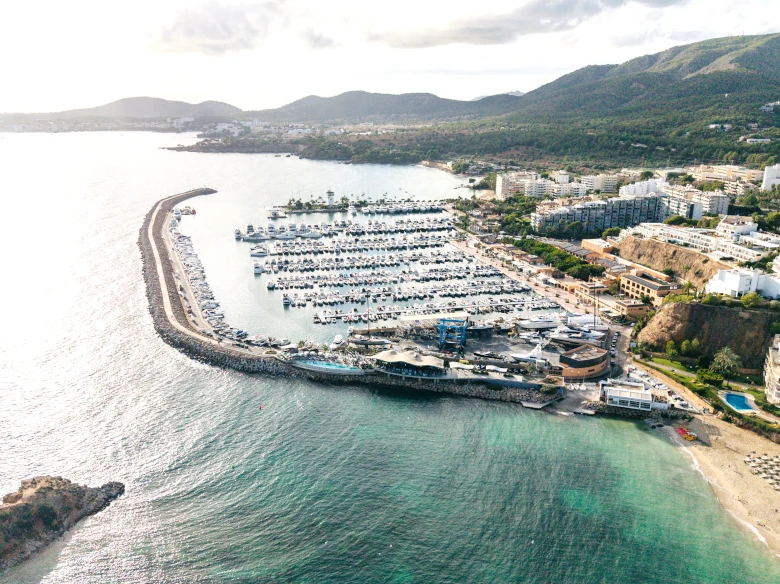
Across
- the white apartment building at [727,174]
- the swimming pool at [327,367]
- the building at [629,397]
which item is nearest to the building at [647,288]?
the building at [629,397]

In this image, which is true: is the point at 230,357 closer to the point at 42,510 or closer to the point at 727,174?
the point at 42,510

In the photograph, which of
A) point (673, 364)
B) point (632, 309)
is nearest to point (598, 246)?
point (632, 309)

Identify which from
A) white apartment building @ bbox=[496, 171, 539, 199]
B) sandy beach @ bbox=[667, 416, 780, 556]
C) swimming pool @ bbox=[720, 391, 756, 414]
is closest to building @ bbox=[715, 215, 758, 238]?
swimming pool @ bbox=[720, 391, 756, 414]

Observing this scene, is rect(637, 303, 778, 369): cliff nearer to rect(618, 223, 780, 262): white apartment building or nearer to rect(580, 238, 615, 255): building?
rect(618, 223, 780, 262): white apartment building

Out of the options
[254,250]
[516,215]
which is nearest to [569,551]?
[254,250]

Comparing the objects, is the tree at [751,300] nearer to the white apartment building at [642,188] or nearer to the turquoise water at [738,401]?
the turquoise water at [738,401]

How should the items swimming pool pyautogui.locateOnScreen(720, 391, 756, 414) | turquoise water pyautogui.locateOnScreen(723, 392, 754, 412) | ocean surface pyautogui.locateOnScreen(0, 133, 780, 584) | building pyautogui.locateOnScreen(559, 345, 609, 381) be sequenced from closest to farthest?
ocean surface pyautogui.locateOnScreen(0, 133, 780, 584) → swimming pool pyautogui.locateOnScreen(720, 391, 756, 414) → turquoise water pyautogui.locateOnScreen(723, 392, 754, 412) → building pyautogui.locateOnScreen(559, 345, 609, 381)

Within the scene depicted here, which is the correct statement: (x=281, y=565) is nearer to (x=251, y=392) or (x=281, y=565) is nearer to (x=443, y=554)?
(x=443, y=554)
